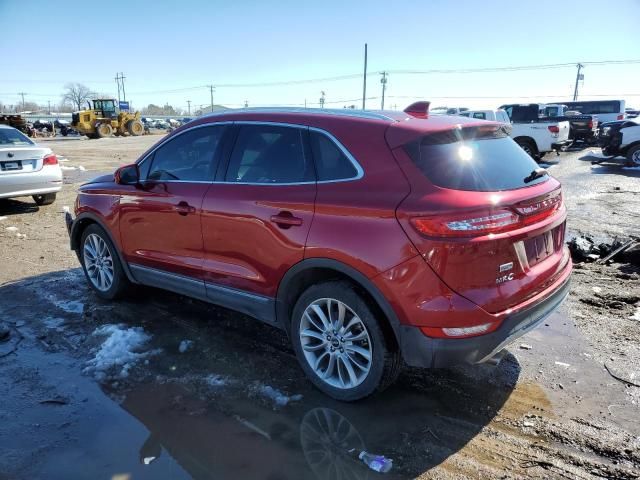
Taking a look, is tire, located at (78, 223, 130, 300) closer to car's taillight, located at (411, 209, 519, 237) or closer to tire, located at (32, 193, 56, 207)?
car's taillight, located at (411, 209, 519, 237)

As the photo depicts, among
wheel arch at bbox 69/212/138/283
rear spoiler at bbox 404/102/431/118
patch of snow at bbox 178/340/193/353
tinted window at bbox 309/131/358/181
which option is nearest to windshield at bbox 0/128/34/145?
wheel arch at bbox 69/212/138/283

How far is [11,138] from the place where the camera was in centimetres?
936

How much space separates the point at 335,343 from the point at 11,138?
348 inches

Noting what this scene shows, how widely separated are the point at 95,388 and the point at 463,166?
115 inches

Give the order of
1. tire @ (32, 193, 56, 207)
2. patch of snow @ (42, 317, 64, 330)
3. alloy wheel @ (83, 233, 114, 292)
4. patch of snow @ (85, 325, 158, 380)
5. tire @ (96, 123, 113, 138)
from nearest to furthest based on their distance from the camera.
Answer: patch of snow @ (85, 325, 158, 380) < patch of snow @ (42, 317, 64, 330) < alloy wheel @ (83, 233, 114, 292) < tire @ (32, 193, 56, 207) < tire @ (96, 123, 113, 138)

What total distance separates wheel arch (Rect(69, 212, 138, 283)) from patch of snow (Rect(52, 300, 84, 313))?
2.05ft

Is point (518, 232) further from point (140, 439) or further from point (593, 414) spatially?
point (140, 439)

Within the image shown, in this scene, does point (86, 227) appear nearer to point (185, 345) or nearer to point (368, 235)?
point (185, 345)

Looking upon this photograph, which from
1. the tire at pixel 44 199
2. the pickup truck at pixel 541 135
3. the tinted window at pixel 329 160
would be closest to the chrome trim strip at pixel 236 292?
the tinted window at pixel 329 160

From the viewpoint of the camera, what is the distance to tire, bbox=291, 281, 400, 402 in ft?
10.1

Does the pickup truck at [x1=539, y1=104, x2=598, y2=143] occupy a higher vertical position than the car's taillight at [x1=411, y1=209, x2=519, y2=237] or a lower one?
higher

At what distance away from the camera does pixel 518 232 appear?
2.91 meters


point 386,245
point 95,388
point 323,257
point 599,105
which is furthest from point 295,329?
point 599,105

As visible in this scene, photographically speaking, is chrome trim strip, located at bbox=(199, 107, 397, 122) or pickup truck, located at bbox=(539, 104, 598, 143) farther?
pickup truck, located at bbox=(539, 104, 598, 143)
